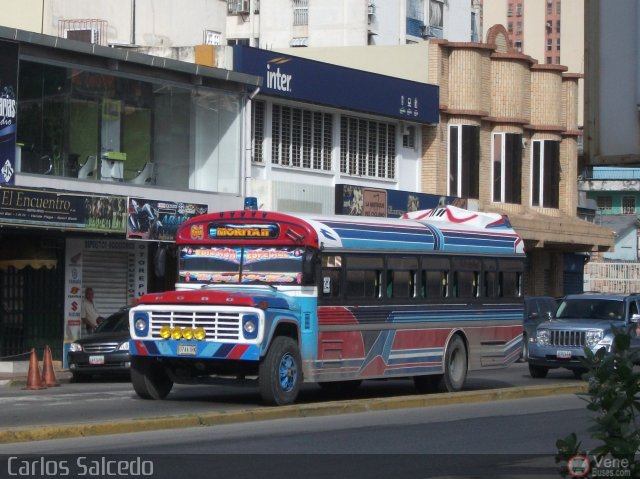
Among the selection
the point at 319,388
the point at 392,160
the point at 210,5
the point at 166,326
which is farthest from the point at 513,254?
the point at 210,5

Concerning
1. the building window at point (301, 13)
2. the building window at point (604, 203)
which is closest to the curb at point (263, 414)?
the building window at point (301, 13)

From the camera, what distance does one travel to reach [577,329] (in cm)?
2589

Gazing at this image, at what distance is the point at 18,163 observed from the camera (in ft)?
87.4

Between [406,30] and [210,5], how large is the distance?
16.9 meters

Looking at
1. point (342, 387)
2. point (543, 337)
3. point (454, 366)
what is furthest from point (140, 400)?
point (543, 337)

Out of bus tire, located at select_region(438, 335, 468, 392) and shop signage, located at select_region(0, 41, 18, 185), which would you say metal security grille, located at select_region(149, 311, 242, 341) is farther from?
shop signage, located at select_region(0, 41, 18, 185)

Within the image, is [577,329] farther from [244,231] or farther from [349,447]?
Answer: [349,447]

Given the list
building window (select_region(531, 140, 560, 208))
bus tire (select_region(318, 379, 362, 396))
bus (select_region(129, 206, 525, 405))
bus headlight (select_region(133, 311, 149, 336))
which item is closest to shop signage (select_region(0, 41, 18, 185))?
bus (select_region(129, 206, 525, 405))

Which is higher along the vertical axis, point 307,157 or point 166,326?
point 307,157

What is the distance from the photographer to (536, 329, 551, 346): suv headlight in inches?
1028

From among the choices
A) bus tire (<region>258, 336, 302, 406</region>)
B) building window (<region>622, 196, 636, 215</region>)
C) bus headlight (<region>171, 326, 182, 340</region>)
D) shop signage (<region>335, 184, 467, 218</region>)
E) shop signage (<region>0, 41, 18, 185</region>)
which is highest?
building window (<region>622, 196, 636, 215</region>)

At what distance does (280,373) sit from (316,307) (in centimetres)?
127

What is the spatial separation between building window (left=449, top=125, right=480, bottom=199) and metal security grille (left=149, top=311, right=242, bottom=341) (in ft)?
78.1

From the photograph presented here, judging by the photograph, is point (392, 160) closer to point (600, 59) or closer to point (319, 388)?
point (319, 388)
